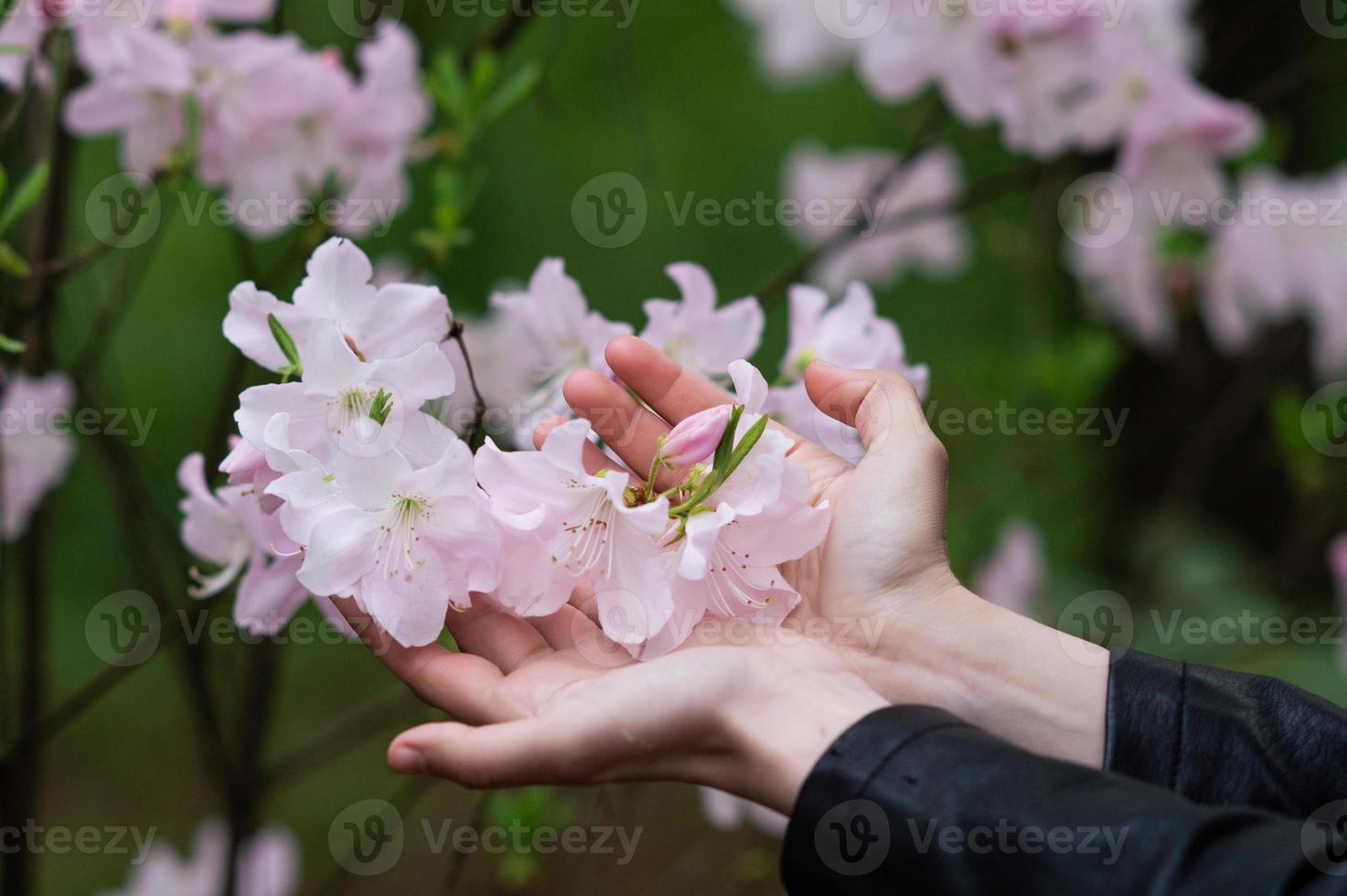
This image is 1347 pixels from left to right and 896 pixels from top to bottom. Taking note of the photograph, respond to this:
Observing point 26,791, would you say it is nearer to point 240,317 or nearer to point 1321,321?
point 240,317

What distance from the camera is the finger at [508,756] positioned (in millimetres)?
855

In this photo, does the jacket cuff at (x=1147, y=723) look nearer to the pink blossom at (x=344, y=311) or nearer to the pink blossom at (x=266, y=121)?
the pink blossom at (x=344, y=311)

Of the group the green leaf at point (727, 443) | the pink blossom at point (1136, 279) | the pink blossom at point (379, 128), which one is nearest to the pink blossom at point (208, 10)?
the pink blossom at point (379, 128)

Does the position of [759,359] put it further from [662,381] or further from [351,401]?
[351,401]

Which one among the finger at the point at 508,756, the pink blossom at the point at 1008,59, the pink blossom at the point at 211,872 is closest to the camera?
the finger at the point at 508,756

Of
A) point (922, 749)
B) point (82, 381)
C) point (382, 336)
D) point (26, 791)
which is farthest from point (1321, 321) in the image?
point (26, 791)

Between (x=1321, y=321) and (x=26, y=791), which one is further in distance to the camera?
(x=1321, y=321)

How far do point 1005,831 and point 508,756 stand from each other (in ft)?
1.16

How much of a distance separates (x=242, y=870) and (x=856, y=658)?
1.10 meters

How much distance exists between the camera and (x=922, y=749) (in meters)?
0.85

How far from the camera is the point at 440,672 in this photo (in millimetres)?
990

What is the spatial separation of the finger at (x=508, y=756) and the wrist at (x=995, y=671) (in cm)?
31

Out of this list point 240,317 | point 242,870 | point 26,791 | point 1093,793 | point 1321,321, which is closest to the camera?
point 1093,793

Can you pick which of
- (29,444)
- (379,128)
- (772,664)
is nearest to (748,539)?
(772,664)
